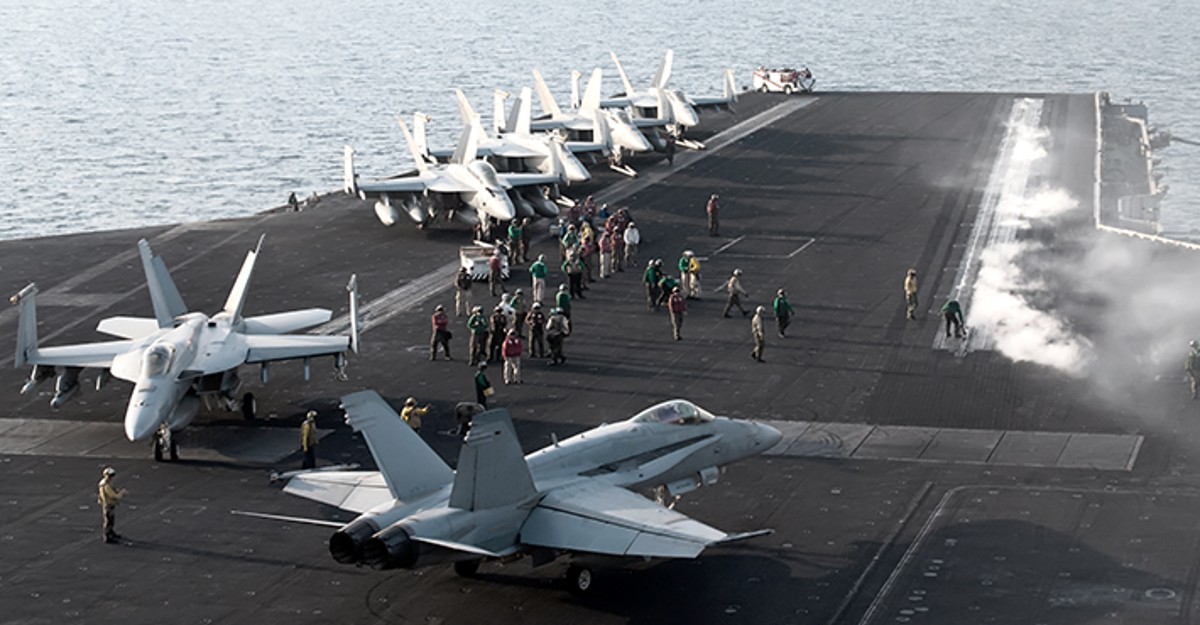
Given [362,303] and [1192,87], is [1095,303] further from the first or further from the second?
[1192,87]

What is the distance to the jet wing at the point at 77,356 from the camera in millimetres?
37062

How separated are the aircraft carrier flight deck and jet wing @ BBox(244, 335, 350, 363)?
153 cm

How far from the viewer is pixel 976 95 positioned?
10019 centimetres

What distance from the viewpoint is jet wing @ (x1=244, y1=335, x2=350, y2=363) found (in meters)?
38.0

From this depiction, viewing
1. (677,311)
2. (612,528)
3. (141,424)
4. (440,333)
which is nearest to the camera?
(612,528)

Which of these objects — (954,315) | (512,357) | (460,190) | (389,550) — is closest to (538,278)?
(512,357)

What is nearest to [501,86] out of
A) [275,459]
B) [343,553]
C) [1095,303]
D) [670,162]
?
[670,162]

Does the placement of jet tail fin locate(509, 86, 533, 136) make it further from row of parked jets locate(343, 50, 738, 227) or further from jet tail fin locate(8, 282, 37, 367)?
jet tail fin locate(8, 282, 37, 367)

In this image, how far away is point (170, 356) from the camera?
35.7 m

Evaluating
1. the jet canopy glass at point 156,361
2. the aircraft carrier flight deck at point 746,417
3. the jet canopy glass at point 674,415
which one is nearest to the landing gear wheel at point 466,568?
the aircraft carrier flight deck at point 746,417

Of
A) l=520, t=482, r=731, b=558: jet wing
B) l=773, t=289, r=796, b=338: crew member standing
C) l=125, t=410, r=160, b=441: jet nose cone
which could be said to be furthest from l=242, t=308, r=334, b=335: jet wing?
l=520, t=482, r=731, b=558: jet wing

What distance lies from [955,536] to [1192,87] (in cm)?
13394

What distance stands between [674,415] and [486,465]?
17.0 ft

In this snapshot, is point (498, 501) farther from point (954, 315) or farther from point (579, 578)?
point (954, 315)
